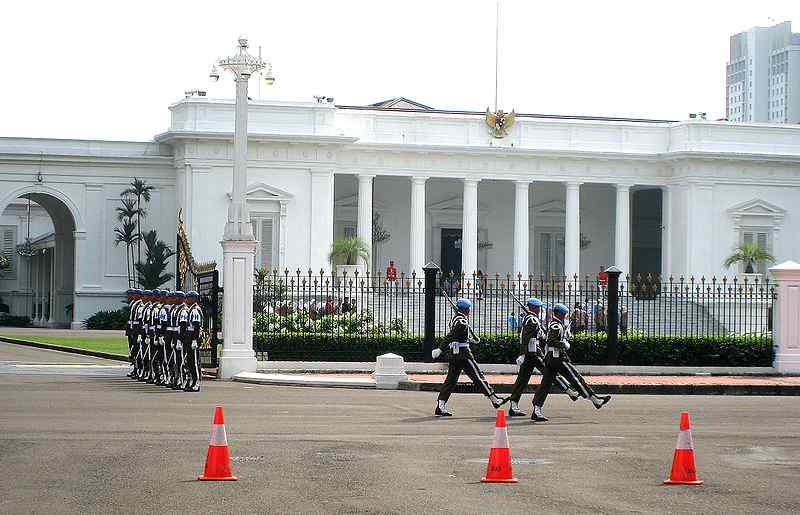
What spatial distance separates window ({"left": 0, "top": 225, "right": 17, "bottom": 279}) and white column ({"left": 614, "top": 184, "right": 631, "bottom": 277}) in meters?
39.2

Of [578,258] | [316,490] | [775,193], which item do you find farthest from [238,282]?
[775,193]

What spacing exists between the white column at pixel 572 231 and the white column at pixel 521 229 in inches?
67.7

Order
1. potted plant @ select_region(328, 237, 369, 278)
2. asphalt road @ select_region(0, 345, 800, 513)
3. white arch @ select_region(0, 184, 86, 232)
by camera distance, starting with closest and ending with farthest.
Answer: asphalt road @ select_region(0, 345, 800, 513) → potted plant @ select_region(328, 237, 369, 278) → white arch @ select_region(0, 184, 86, 232)

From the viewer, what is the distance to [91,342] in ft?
139

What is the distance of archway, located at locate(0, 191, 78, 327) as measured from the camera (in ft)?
192

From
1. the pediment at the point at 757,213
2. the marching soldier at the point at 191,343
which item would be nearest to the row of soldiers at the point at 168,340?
the marching soldier at the point at 191,343

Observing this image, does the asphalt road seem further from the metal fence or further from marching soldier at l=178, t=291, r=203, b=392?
the metal fence

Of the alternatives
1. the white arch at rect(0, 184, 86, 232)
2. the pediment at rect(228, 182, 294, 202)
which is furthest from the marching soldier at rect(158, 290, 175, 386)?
the white arch at rect(0, 184, 86, 232)

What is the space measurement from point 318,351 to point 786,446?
15.8 m

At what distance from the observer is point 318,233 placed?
53.7 meters

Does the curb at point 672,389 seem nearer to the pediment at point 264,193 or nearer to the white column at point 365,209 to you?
the pediment at point 264,193

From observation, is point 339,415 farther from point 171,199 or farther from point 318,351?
point 171,199

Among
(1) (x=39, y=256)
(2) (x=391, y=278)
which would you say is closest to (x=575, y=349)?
(2) (x=391, y=278)

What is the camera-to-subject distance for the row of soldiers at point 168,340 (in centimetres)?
2441
